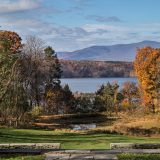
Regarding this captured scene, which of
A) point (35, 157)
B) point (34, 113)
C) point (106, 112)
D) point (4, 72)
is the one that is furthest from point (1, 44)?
point (106, 112)

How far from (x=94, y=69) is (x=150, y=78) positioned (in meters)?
80.2

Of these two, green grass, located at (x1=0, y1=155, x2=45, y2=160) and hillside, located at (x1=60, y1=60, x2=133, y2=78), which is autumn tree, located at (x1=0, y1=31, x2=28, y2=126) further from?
hillside, located at (x1=60, y1=60, x2=133, y2=78)

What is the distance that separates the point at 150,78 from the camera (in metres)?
58.3

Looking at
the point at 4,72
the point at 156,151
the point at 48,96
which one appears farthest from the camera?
the point at 48,96

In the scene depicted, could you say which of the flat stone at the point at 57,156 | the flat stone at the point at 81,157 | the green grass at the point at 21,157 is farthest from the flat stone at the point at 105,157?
the green grass at the point at 21,157

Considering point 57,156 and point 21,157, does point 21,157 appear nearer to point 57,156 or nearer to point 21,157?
point 21,157

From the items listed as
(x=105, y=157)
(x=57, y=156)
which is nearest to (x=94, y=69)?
(x=57, y=156)

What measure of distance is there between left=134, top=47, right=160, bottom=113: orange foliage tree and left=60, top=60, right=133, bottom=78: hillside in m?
64.6

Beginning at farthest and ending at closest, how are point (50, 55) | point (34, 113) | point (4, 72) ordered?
point (50, 55) < point (34, 113) < point (4, 72)

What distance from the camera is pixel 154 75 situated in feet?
191

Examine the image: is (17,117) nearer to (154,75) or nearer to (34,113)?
(34,113)

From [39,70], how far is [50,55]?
8142 millimetres

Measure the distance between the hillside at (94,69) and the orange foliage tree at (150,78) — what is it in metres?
64.6

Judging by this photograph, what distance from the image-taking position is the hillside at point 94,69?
417 feet
